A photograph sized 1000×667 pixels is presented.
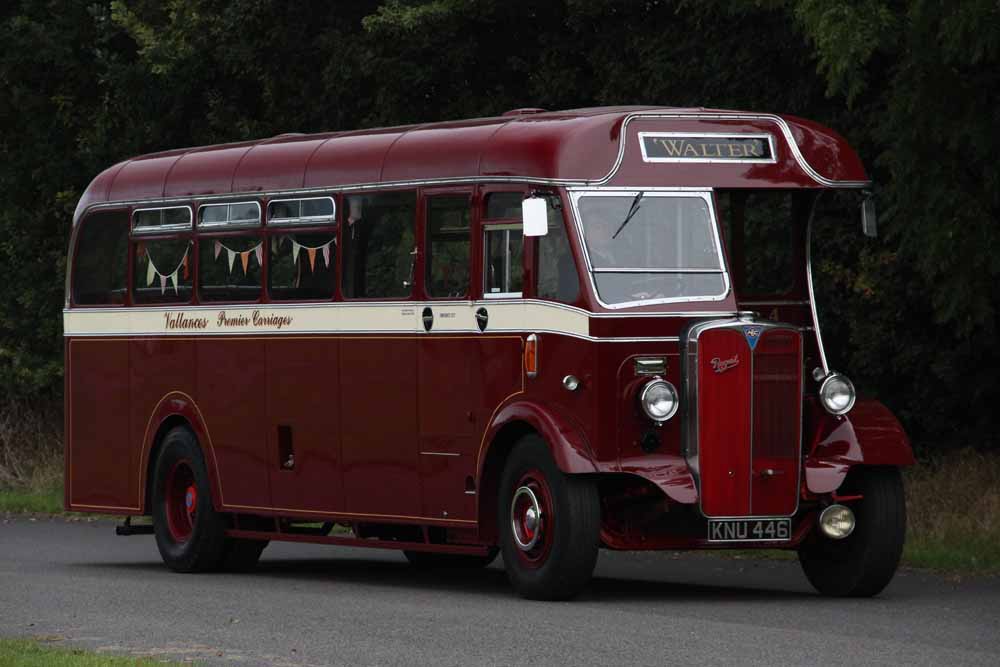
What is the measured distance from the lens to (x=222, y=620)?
572 inches

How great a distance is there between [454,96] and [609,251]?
12156 millimetres

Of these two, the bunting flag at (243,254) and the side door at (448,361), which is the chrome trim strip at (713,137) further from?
the bunting flag at (243,254)

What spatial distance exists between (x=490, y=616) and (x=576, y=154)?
3.14 meters

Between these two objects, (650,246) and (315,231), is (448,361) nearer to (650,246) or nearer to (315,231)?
(650,246)

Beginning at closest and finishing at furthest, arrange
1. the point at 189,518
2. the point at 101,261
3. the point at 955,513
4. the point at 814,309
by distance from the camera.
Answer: the point at 814,309 < the point at 189,518 < the point at 955,513 < the point at 101,261

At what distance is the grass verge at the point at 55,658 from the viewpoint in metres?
11.8

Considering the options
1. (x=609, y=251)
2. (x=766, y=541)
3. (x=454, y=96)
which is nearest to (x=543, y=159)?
(x=609, y=251)

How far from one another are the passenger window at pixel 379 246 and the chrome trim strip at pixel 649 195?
177 cm

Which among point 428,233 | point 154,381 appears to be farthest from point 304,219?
point 154,381

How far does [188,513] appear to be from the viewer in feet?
65.5

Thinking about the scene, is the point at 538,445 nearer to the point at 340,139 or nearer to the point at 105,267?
the point at 340,139

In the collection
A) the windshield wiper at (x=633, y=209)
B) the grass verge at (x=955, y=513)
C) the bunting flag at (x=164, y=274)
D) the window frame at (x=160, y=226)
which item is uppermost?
the windshield wiper at (x=633, y=209)

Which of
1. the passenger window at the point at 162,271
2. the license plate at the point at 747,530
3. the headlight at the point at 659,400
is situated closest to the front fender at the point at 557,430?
the headlight at the point at 659,400

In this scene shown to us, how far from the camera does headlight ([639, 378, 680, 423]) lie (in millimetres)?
15258
